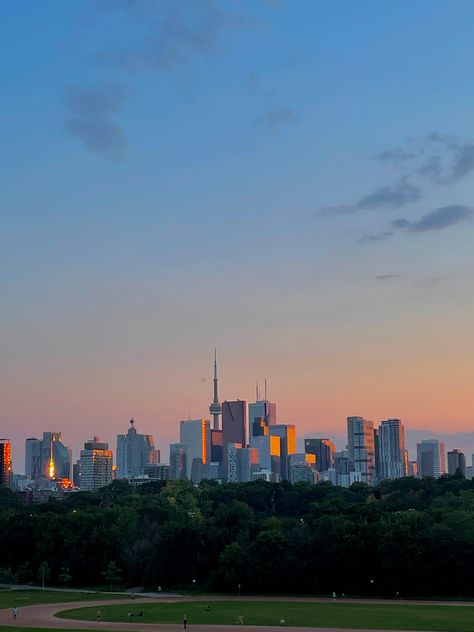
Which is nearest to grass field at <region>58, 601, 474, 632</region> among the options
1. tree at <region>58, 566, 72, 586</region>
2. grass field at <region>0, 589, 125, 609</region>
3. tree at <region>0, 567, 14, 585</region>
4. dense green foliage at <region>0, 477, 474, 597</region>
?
grass field at <region>0, 589, 125, 609</region>

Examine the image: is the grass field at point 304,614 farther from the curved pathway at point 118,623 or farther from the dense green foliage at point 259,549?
the dense green foliage at point 259,549

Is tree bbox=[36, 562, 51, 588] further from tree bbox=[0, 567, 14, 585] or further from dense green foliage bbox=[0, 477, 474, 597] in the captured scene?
tree bbox=[0, 567, 14, 585]

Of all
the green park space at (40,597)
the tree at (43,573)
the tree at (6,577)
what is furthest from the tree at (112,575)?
the tree at (6,577)

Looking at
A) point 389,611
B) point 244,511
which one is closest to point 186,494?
point 244,511

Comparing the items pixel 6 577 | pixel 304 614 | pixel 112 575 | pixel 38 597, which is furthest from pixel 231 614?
pixel 6 577

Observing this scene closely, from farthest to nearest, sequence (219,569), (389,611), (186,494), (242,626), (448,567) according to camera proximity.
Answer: (186,494)
(219,569)
(448,567)
(389,611)
(242,626)

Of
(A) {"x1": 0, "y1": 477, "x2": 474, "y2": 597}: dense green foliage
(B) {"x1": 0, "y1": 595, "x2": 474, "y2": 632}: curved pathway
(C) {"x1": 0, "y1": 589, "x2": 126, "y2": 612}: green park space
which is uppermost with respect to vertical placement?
(A) {"x1": 0, "y1": 477, "x2": 474, "y2": 597}: dense green foliage

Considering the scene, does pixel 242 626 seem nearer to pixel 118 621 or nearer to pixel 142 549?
pixel 118 621
